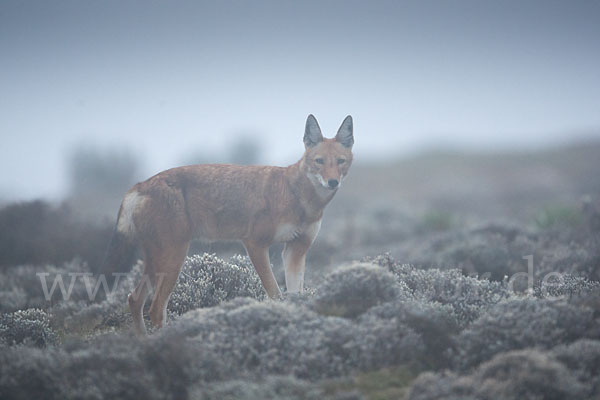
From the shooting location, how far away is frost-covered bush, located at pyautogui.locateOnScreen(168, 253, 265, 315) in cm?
691

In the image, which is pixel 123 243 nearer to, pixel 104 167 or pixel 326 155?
pixel 326 155

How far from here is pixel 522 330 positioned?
476cm

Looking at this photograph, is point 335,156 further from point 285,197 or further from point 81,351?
point 81,351

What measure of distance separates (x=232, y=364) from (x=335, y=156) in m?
3.04

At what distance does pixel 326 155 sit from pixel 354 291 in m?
1.85

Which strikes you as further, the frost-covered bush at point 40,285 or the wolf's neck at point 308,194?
the frost-covered bush at point 40,285

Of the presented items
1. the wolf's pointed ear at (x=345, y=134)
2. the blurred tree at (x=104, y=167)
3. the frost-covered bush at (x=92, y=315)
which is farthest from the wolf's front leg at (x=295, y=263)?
the blurred tree at (x=104, y=167)

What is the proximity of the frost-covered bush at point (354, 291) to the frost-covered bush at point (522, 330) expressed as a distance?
3.15 ft

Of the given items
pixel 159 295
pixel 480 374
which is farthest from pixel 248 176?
pixel 480 374

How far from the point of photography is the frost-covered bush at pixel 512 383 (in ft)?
12.4

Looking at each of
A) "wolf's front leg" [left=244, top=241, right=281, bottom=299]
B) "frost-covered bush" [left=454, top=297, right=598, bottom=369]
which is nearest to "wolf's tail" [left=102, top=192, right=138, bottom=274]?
"wolf's front leg" [left=244, top=241, right=281, bottom=299]

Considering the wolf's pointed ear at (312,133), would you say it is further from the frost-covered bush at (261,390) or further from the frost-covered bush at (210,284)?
the frost-covered bush at (261,390)

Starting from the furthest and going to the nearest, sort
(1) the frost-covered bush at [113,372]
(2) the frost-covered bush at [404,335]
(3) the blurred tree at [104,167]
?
(3) the blurred tree at [104,167] → (2) the frost-covered bush at [404,335] → (1) the frost-covered bush at [113,372]

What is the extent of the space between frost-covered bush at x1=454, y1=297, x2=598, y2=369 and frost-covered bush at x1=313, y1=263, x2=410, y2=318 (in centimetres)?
96
